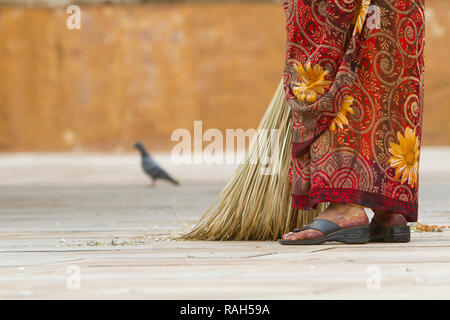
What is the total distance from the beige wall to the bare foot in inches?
451

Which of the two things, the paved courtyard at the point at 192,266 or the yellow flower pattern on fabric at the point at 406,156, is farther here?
the yellow flower pattern on fabric at the point at 406,156

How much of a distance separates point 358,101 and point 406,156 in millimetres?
166

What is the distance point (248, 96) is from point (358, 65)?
11635mm

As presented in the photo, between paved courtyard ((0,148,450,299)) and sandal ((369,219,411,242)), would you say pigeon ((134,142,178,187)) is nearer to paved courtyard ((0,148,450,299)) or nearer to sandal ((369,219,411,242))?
paved courtyard ((0,148,450,299))

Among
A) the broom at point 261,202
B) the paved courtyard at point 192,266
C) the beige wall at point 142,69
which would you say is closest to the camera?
the paved courtyard at point 192,266

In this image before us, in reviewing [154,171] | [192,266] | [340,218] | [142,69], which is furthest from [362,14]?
[142,69]

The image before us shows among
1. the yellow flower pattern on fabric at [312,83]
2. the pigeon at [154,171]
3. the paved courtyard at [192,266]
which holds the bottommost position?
the pigeon at [154,171]

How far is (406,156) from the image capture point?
1818 millimetres

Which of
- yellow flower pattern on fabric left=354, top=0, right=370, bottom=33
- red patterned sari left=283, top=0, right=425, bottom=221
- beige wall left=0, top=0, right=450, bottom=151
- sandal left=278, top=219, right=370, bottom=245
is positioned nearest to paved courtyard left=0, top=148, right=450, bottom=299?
sandal left=278, top=219, right=370, bottom=245

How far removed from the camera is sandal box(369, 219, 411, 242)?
6.07 feet

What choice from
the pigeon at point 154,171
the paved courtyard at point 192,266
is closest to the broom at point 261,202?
the paved courtyard at point 192,266

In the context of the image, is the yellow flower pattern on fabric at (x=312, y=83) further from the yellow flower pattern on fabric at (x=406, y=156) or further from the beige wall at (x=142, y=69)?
the beige wall at (x=142, y=69)

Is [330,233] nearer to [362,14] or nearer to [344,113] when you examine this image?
[344,113]

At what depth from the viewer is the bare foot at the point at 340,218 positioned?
70.3 inches
